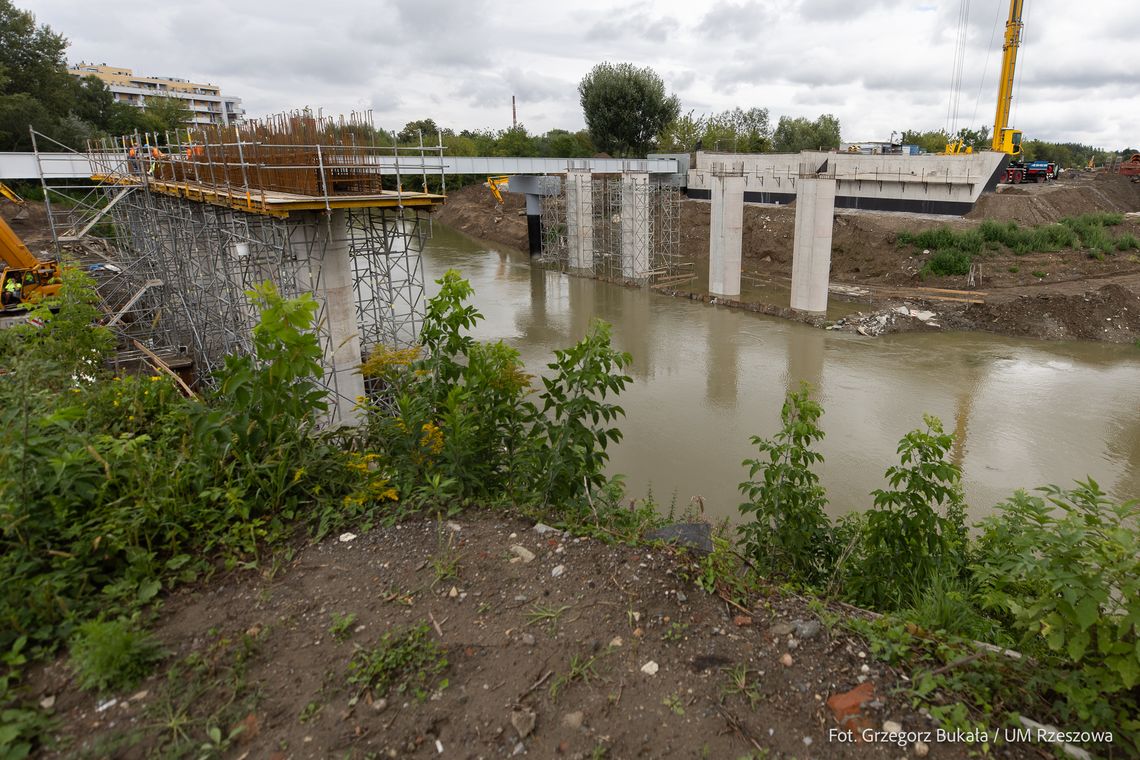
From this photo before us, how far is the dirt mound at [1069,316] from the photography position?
19.9 m

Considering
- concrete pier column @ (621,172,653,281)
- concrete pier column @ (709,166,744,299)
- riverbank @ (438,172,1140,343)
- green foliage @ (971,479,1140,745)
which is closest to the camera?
green foliage @ (971,479,1140,745)

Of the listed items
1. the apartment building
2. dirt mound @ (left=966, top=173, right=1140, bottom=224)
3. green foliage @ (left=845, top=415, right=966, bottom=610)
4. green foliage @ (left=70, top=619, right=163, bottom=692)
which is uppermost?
the apartment building

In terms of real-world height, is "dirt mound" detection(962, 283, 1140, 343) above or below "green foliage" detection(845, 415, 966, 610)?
below

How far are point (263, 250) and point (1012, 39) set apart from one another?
39.3m

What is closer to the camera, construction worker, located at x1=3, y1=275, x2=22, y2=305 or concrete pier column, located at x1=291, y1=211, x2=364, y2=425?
concrete pier column, located at x1=291, y1=211, x2=364, y2=425

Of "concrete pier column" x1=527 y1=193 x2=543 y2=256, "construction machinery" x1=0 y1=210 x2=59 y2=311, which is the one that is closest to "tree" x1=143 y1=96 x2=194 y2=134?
"concrete pier column" x1=527 y1=193 x2=543 y2=256

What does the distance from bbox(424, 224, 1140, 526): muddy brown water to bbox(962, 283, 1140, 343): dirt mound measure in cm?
76

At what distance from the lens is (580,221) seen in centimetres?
3041

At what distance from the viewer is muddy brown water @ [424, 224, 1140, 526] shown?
11008mm

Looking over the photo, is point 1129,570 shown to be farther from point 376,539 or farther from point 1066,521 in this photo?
point 376,539

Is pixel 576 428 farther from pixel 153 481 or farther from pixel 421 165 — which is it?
pixel 421 165

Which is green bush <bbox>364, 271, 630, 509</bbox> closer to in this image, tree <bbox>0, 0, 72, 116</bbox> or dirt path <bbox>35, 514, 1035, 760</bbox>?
dirt path <bbox>35, 514, 1035, 760</bbox>

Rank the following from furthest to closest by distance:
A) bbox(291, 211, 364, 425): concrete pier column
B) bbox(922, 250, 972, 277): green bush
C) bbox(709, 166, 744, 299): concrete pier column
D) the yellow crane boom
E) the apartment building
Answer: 1. the apartment building
2. the yellow crane boom
3. bbox(922, 250, 972, 277): green bush
4. bbox(709, 166, 744, 299): concrete pier column
5. bbox(291, 211, 364, 425): concrete pier column

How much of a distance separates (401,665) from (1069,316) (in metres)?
24.1
